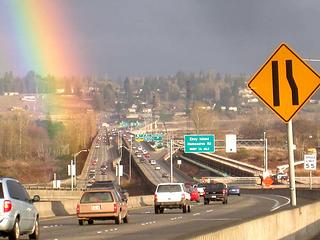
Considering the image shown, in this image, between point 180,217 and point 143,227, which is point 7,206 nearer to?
point 143,227

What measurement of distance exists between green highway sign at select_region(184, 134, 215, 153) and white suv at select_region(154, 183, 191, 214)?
4534 cm

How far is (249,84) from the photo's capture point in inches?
782

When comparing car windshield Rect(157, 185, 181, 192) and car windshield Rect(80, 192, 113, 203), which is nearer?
car windshield Rect(80, 192, 113, 203)

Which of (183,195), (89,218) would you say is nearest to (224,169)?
(183,195)

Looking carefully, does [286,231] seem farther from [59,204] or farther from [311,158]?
[311,158]

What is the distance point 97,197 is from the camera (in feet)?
124

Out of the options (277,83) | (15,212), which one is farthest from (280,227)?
(15,212)

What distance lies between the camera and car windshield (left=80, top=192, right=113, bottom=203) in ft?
123

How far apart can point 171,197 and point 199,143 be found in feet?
155

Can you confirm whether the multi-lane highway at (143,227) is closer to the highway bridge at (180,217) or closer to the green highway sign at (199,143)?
the highway bridge at (180,217)

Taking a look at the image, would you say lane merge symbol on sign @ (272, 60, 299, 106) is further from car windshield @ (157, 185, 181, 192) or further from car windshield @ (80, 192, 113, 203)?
car windshield @ (157, 185, 181, 192)

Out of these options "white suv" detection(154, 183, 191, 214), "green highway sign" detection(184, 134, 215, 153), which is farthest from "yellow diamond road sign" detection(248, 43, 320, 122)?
"green highway sign" detection(184, 134, 215, 153)

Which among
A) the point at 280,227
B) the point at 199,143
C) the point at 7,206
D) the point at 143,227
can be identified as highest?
the point at 199,143

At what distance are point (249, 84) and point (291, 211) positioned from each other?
3.42 m
